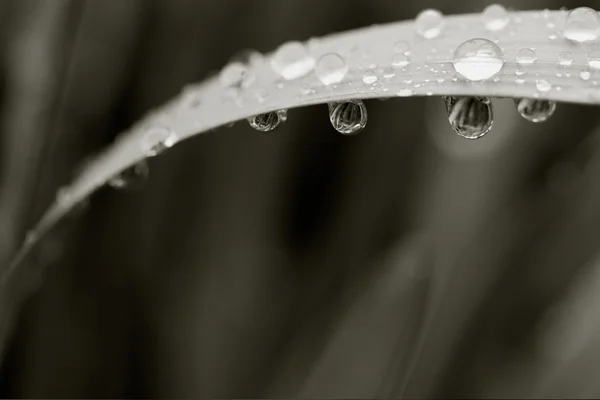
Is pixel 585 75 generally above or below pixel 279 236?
below

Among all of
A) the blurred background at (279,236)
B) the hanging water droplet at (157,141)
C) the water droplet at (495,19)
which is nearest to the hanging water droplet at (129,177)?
the hanging water droplet at (157,141)

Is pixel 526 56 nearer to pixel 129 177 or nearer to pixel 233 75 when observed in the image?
pixel 233 75

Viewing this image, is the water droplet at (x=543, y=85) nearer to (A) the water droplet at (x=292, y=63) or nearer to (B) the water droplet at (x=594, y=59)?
(B) the water droplet at (x=594, y=59)

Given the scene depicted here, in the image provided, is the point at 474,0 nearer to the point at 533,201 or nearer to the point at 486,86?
the point at 533,201

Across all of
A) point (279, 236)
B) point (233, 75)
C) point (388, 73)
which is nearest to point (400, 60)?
point (388, 73)

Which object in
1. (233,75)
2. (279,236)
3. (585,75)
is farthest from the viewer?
(279,236)
